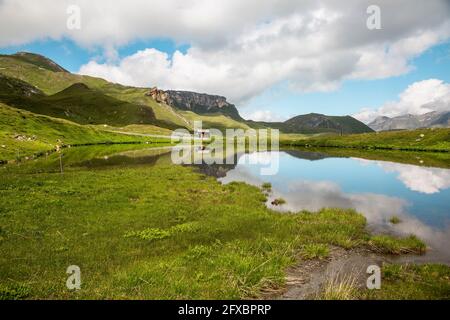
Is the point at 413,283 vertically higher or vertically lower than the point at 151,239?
lower

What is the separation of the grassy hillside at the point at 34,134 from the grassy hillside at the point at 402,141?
105 meters

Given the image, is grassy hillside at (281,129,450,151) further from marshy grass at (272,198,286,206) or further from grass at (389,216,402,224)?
marshy grass at (272,198,286,206)

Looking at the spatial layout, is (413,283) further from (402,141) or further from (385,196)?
(402,141)

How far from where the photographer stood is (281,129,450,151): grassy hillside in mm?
111512

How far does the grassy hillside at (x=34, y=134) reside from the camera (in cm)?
8171

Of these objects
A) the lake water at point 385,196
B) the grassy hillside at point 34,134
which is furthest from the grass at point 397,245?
the grassy hillside at point 34,134

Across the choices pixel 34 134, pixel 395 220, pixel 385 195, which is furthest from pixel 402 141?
pixel 34 134

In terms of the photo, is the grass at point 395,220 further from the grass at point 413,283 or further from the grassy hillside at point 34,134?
the grassy hillside at point 34,134

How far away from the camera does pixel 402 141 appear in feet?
429

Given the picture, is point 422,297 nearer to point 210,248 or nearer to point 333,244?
point 333,244

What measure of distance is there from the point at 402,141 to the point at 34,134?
5431 inches

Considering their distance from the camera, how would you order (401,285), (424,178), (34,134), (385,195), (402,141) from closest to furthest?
(401,285)
(385,195)
(424,178)
(34,134)
(402,141)

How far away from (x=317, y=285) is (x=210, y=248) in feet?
19.9

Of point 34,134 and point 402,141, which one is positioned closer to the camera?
point 34,134
